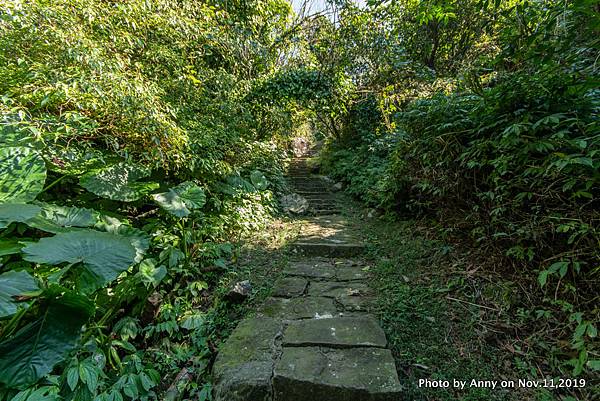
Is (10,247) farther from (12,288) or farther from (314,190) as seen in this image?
(314,190)

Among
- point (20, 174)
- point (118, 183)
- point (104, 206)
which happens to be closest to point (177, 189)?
point (118, 183)

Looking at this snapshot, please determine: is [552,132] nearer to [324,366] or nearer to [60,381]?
[324,366]

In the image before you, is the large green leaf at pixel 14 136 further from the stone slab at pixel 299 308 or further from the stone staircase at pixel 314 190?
the stone staircase at pixel 314 190

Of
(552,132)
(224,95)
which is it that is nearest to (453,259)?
(552,132)

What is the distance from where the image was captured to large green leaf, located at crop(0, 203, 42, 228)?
1480 millimetres

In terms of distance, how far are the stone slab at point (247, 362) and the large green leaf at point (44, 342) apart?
2.45ft

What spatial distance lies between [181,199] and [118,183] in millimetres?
489

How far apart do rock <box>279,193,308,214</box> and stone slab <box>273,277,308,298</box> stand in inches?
79.3

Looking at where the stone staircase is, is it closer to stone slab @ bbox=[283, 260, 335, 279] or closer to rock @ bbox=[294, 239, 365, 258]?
rock @ bbox=[294, 239, 365, 258]

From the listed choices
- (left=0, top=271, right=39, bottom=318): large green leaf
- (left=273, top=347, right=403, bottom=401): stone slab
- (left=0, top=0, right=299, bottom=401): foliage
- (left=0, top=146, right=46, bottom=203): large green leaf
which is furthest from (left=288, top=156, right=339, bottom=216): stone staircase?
(left=0, top=271, right=39, bottom=318): large green leaf

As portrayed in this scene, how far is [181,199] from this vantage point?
2.33 meters

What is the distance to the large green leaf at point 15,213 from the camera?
58.3 inches

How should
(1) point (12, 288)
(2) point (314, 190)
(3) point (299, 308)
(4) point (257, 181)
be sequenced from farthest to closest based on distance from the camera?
(2) point (314, 190) → (4) point (257, 181) → (3) point (299, 308) → (1) point (12, 288)

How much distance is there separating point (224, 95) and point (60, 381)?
3356 millimetres
